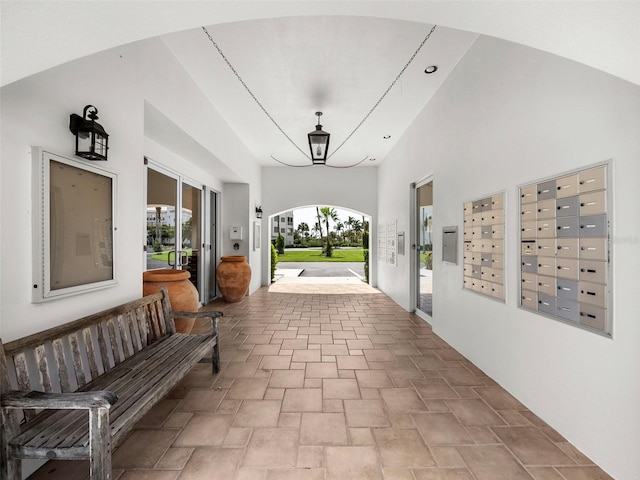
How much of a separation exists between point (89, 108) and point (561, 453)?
3680mm

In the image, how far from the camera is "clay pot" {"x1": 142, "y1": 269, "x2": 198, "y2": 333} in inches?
126

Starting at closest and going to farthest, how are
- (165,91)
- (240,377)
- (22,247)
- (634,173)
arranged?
(634,173) → (22,247) → (240,377) → (165,91)

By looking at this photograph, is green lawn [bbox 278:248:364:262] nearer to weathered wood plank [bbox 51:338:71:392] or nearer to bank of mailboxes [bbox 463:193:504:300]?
bank of mailboxes [bbox 463:193:504:300]

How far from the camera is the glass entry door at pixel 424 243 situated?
464 centimetres

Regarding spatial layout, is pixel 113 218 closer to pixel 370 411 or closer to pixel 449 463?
pixel 370 411

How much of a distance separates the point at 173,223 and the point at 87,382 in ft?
9.61

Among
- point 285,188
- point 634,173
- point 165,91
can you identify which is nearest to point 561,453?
point 634,173

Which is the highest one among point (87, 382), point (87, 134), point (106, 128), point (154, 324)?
point (106, 128)

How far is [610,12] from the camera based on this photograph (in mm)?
1134

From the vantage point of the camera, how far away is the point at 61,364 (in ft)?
5.44

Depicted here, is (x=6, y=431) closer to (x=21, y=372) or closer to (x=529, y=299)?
(x=21, y=372)

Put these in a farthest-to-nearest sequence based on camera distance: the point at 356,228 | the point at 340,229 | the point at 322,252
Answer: the point at 340,229 < the point at 356,228 < the point at 322,252

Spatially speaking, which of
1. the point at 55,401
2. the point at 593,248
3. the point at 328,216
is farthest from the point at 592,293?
the point at 328,216

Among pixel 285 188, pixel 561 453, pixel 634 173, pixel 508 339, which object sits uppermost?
pixel 285 188
